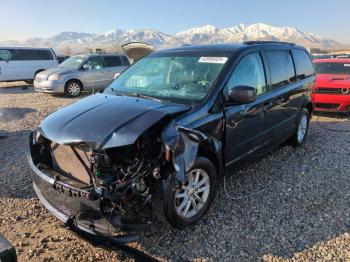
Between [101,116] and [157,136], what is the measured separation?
630mm

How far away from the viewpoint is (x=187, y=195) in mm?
3441

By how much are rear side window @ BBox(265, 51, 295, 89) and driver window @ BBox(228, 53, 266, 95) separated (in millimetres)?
310

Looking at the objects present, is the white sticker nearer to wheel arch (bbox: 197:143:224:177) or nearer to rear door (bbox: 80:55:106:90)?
wheel arch (bbox: 197:143:224:177)

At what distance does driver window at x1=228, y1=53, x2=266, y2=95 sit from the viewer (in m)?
4.08

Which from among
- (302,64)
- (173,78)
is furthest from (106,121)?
(302,64)

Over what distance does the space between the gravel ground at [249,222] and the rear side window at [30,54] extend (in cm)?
1391

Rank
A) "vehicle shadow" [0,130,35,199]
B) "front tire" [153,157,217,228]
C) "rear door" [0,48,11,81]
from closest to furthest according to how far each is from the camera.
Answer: "front tire" [153,157,217,228], "vehicle shadow" [0,130,35,199], "rear door" [0,48,11,81]

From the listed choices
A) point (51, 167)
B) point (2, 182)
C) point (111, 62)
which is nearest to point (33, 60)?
point (111, 62)

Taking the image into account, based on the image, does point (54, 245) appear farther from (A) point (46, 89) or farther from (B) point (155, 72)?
(A) point (46, 89)

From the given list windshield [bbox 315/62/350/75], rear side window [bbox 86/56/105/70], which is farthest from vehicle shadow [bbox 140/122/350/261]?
rear side window [bbox 86/56/105/70]

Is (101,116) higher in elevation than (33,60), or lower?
higher

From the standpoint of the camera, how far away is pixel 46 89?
13117 mm

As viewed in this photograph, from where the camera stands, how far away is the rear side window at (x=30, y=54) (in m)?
17.8

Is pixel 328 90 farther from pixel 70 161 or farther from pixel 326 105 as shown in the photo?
pixel 70 161
